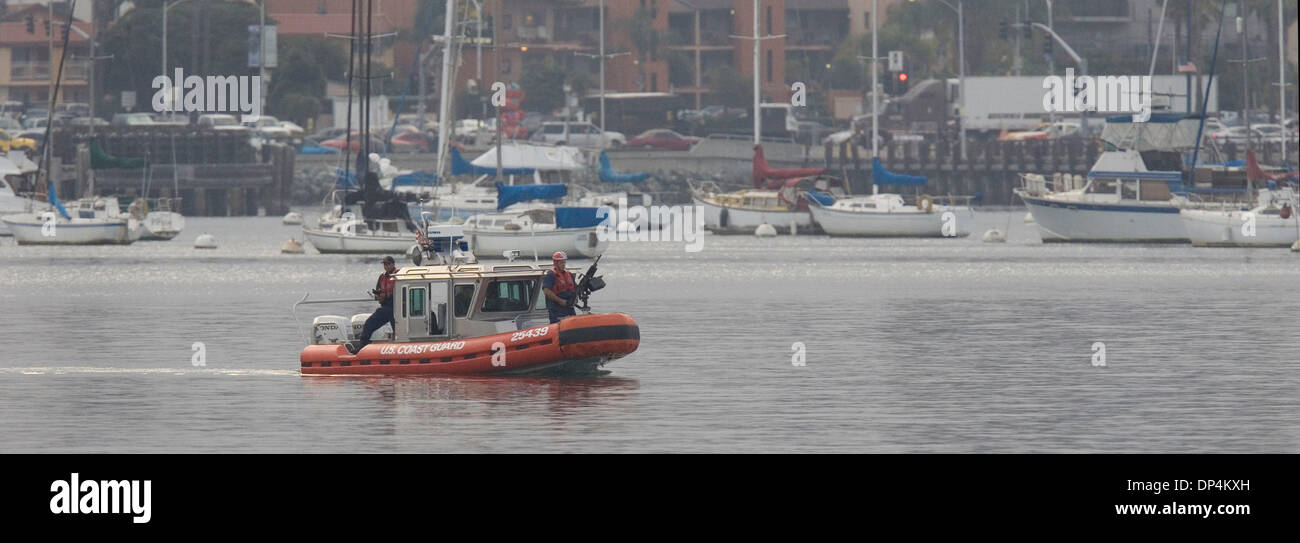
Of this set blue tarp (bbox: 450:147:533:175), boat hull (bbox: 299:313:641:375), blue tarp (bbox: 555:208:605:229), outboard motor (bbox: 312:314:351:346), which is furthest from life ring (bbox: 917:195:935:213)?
outboard motor (bbox: 312:314:351:346)

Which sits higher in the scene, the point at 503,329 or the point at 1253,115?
the point at 1253,115

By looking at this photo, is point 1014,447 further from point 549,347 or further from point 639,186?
point 639,186

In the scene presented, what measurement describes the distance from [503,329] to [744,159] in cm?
12311

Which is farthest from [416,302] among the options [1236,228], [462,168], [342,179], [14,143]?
[14,143]

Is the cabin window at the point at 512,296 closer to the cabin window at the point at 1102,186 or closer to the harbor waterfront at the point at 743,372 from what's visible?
the harbor waterfront at the point at 743,372

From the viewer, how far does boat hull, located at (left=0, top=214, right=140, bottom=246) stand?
362 ft

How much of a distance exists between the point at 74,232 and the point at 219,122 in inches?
2238

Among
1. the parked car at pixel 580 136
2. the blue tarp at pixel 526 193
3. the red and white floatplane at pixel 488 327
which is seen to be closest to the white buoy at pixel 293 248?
the blue tarp at pixel 526 193

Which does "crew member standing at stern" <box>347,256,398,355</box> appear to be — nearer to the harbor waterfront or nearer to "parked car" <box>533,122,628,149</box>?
the harbor waterfront

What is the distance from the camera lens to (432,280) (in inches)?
1626

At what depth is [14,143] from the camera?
5950 inches
